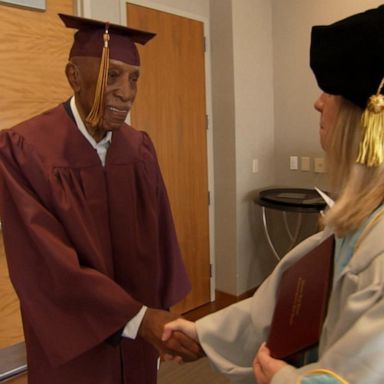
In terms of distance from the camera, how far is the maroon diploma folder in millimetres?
901

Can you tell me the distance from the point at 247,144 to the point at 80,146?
2.42 m

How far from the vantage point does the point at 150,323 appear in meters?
1.35

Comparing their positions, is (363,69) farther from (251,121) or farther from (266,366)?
(251,121)

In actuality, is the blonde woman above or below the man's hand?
above

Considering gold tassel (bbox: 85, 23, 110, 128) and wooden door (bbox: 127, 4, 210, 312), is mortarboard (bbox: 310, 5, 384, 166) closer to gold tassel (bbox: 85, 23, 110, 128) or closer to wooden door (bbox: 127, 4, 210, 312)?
gold tassel (bbox: 85, 23, 110, 128)

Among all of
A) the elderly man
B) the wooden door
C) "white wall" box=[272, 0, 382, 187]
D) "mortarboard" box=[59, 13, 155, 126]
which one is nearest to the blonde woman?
the elderly man

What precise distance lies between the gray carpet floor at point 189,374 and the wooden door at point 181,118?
807 millimetres

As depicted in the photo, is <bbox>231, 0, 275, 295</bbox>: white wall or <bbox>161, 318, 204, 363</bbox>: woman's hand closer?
<bbox>161, 318, 204, 363</bbox>: woman's hand

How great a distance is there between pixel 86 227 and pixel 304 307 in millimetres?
686

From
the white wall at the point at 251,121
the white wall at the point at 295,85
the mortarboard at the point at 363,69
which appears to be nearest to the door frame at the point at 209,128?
the white wall at the point at 251,121

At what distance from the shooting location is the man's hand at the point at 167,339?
4.45ft

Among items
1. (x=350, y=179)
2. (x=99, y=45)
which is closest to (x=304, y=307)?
(x=350, y=179)

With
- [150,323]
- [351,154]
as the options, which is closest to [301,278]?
[351,154]

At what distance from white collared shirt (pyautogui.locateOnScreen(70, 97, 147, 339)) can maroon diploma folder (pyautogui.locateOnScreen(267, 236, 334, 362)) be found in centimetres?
48
